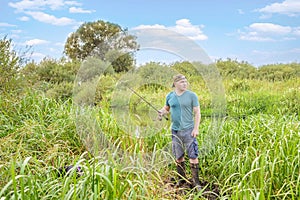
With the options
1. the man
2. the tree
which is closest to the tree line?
the tree

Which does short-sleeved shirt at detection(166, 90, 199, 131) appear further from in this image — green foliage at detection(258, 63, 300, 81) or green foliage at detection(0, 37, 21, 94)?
green foliage at detection(258, 63, 300, 81)

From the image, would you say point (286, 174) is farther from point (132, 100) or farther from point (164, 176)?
point (132, 100)

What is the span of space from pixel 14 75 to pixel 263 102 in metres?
5.31

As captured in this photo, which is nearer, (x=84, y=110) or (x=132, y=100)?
(x=132, y=100)

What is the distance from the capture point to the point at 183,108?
11.5ft

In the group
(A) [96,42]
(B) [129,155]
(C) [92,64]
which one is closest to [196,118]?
(B) [129,155]

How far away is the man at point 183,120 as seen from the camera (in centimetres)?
346

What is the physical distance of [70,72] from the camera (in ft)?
33.7

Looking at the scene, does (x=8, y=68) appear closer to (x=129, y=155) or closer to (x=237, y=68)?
(x=129, y=155)

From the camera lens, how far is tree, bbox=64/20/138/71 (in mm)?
4301

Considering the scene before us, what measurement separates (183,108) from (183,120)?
0.15 m

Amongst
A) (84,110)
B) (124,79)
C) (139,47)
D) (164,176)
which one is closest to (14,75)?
(84,110)

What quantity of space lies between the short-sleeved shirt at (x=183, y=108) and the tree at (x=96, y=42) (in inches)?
37.5

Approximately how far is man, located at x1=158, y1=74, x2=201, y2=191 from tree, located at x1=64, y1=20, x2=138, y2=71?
937 mm
